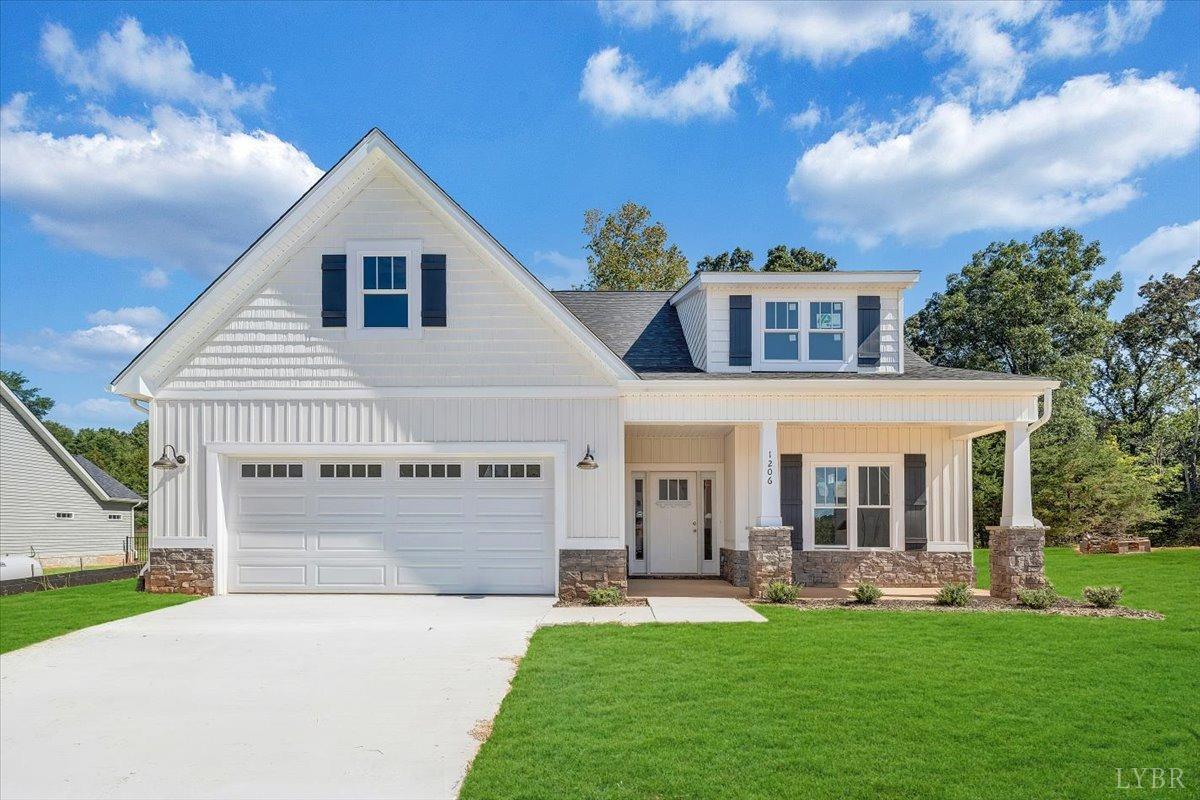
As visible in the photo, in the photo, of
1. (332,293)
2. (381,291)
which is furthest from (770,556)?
(332,293)

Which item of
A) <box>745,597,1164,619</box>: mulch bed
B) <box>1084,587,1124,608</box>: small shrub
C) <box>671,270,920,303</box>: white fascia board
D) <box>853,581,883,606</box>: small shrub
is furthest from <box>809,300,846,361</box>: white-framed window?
<box>1084,587,1124,608</box>: small shrub

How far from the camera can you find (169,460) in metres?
12.1

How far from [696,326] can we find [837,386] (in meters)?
3.14

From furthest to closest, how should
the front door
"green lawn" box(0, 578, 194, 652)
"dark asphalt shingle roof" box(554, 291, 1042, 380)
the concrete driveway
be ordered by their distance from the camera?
the front door < "dark asphalt shingle roof" box(554, 291, 1042, 380) < "green lawn" box(0, 578, 194, 652) < the concrete driveway

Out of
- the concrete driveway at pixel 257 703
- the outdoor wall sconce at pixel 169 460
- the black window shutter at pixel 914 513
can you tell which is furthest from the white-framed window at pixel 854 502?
the outdoor wall sconce at pixel 169 460

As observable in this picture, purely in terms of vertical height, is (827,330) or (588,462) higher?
(827,330)

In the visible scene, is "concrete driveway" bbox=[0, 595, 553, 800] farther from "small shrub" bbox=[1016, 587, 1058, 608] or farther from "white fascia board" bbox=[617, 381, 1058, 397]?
"small shrub" bbox=[1016, 587, 1058, 608]

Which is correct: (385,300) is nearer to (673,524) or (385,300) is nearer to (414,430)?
(414,430)

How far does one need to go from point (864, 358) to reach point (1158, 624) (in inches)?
224

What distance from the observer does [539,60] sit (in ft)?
45.6

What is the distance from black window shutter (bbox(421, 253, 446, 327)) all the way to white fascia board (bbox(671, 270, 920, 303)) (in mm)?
4480

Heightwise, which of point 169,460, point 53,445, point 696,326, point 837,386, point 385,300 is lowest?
point 53,445

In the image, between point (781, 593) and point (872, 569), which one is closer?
point (781, 593)

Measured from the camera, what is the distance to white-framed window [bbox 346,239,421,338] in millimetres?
12227
